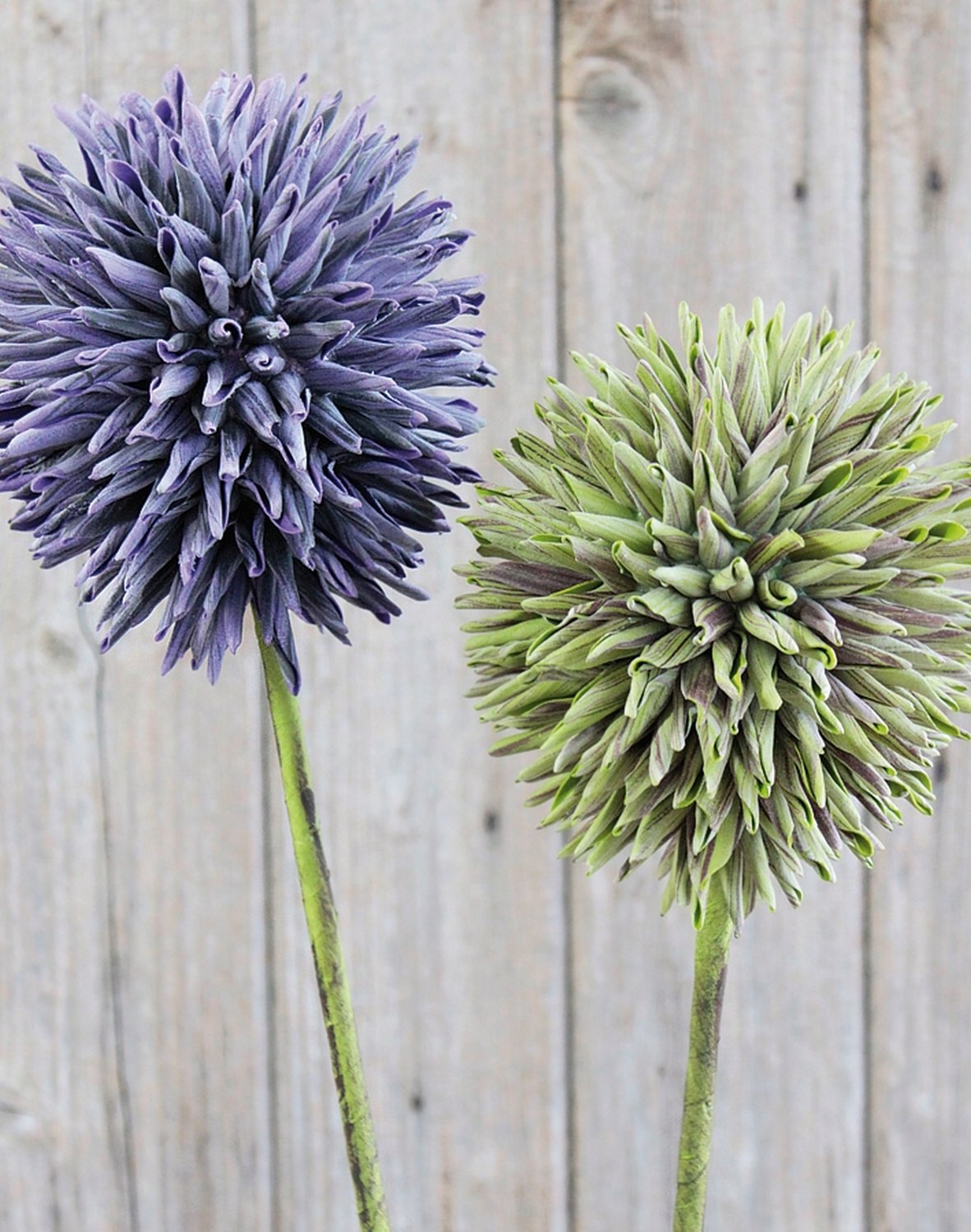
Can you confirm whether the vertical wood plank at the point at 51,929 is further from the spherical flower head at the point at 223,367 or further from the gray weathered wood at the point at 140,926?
the spherical flower head at the point at 223,367

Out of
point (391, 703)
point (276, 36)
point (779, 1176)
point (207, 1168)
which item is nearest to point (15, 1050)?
point (207, 1168)

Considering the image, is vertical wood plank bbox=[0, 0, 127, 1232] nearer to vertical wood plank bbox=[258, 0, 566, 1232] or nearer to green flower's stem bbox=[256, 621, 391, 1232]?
vertical wood plank bbox=[258, 0, 566, 1232]

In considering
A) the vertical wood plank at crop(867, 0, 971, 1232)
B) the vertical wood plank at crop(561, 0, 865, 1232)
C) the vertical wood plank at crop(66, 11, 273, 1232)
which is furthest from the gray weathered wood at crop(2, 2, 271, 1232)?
the vertical wood plank at crop(867, 0, 971, 1232)

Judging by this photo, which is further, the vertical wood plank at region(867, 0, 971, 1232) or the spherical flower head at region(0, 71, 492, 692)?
the vertical wood plank at region(867, 0, 971, 1232)

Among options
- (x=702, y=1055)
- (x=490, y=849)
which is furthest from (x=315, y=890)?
(x=490, y=849)

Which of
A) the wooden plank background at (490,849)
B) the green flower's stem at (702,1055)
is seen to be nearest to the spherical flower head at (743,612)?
the green flower's stem at (702,1055)

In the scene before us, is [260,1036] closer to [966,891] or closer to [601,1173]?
[601,1173]
